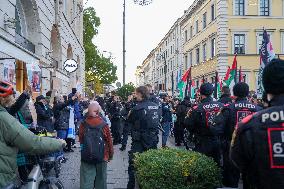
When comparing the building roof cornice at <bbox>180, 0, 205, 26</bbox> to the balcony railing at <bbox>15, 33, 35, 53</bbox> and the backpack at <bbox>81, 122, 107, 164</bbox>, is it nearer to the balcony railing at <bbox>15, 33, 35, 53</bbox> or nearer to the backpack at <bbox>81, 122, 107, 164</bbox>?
the balcony railing at <bbox>15, 33, 35, 53</bbox>

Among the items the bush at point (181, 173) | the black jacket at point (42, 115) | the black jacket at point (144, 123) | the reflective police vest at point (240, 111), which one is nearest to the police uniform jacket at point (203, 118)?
the reflective police vest at point (240, 111)

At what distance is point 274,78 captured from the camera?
9.69ft

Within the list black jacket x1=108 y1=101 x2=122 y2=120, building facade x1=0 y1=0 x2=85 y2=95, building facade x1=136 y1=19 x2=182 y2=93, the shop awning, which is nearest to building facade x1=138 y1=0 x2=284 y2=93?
building facade x1=136 y1=19 x2=182 y2=93

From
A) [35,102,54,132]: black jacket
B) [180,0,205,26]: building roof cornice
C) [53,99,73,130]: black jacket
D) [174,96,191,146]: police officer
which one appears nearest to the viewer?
[35,102,54,132]: black jacket

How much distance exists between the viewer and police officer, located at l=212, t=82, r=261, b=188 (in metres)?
6.80

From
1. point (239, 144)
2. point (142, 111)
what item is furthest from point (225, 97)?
A: point (239, 144)

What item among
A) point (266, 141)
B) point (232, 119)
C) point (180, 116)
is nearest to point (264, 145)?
point (266, 141)

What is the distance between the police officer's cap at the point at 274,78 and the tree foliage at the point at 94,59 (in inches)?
2314

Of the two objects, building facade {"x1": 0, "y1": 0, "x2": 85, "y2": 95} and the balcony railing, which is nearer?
building facade {"x1": 0, "y1": 0, "x2": 85, "y2": 95}

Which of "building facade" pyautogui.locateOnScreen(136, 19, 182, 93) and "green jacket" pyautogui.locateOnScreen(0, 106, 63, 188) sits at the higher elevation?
"building facade" pyautogui.locateOnScreen(136, 19, 182, 93)

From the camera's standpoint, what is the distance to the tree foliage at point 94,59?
61.8 metres

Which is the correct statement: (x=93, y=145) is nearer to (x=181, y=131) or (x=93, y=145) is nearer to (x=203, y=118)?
(x=203, y=118)

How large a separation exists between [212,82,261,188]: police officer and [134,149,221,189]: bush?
157 cm

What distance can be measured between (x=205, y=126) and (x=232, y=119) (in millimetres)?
453
